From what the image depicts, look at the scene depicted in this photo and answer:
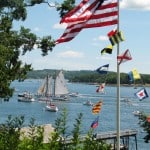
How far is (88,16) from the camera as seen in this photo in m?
13.8

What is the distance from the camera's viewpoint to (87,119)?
112000 millimetres

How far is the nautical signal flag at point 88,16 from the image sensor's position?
13.6m

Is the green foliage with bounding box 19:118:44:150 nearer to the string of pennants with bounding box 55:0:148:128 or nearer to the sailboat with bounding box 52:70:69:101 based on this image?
the string of pennants with bounding box 55:0:148:128

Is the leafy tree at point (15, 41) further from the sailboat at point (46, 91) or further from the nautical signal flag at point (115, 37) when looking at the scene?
the sailboat at point (46, 91)

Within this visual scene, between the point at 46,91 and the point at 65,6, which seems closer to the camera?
the point at 65,6

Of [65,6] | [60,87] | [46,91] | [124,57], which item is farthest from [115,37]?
[46,91]

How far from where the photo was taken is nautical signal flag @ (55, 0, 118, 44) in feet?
44.5

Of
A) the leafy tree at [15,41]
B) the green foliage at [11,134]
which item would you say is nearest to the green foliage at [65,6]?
the leafy tree at [15,41]

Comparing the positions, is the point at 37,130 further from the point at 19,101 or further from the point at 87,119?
the point at 19,101

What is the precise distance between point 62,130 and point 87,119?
105 metres

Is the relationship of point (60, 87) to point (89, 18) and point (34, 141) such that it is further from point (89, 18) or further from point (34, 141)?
point (34, 141)

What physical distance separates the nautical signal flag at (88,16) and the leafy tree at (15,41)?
16.7 metres

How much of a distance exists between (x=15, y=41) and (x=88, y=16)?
68.0 feet

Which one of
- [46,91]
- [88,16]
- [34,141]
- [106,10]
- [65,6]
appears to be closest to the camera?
[34,141]
